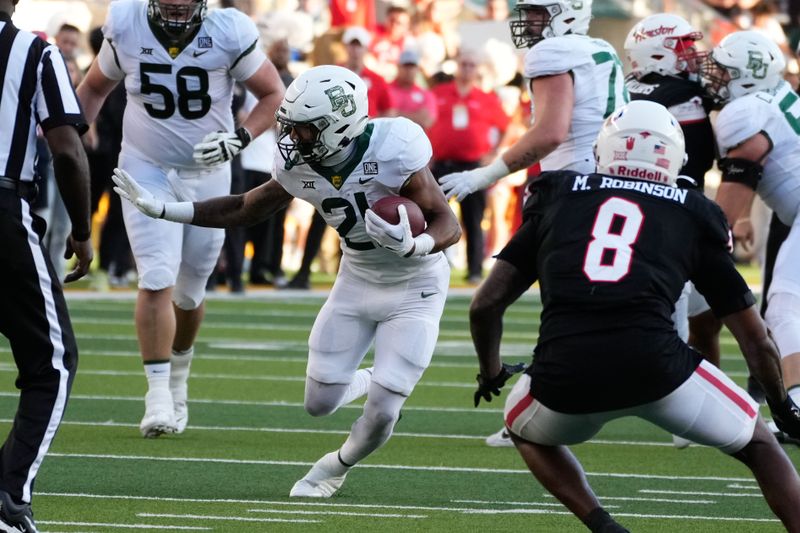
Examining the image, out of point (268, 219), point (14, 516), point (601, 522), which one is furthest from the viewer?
point (268, 219)

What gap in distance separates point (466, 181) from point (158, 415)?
1595mm

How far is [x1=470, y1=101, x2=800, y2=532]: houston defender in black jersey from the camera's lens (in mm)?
4312

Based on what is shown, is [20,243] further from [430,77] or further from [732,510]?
[430,77]

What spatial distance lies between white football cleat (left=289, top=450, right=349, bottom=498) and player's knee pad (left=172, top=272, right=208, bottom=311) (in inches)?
69.4

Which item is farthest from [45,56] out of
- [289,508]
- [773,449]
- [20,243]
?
[773,449]

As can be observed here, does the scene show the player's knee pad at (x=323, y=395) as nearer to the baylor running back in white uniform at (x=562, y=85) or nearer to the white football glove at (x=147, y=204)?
the white football glove at (x=147, y=204)

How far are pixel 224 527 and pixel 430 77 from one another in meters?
10.6

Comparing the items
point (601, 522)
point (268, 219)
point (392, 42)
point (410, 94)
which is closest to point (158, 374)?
point (601, 522)

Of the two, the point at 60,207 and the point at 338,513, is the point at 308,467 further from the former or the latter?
the point at 60,207

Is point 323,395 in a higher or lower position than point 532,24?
lower

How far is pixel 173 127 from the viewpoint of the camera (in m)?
7.12

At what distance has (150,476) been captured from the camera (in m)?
6.01

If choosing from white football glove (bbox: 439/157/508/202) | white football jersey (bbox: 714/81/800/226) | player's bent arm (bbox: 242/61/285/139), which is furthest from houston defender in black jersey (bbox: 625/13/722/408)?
player's bent arm (bbox: 242/61/285/139)

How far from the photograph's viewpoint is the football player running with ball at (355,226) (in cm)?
545
